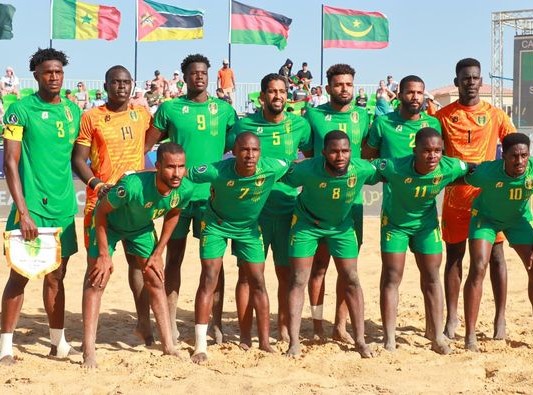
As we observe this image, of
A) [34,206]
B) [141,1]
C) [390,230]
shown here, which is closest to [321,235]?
[390,230]

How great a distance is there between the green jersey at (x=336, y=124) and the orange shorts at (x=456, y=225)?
994 millimetres

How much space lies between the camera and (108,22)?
23734mm

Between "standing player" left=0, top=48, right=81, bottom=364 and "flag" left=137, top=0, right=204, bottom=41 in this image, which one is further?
"flag" left=137, top=0, right=204, bottom=41

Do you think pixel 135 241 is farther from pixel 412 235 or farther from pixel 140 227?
pixel 412 235

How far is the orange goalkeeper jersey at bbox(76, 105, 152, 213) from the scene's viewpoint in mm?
6918

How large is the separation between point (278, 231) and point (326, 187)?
2.67 ft

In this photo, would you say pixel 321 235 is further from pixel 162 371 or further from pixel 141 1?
pixel 141 1

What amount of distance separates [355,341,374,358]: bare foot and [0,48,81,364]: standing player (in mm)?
2454

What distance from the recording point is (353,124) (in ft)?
24.0

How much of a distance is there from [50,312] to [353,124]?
118 inches

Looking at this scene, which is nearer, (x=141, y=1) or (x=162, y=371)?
(x=162, y=371)

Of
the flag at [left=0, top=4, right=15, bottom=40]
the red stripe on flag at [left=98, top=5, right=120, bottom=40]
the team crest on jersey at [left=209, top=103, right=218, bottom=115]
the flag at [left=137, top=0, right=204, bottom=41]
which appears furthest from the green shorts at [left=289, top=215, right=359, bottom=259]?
the red stripe on flag at [left=98, top=5, right=120, bottom=40]

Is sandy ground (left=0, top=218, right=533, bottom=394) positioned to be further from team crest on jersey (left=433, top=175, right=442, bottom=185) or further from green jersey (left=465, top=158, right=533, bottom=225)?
team crest on jersey (left=433, top=175, right=442, bottom=185)

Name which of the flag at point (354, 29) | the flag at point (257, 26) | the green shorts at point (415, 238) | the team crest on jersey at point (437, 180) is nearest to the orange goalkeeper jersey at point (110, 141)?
the green shorts at point (415, 238)
